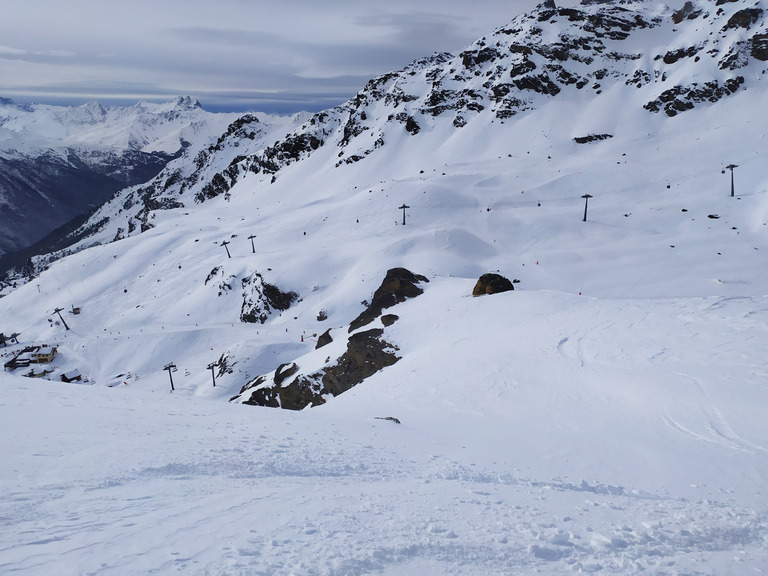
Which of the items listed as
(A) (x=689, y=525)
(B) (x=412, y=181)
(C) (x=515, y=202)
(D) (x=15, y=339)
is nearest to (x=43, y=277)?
(D) (x=15, y=339)

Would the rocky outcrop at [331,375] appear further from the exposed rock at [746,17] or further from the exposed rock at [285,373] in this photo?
the exposed rock at [746,17]

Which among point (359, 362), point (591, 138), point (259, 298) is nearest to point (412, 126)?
point (591, 138)

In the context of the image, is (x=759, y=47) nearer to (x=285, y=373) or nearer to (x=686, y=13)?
(x=686, y=13)

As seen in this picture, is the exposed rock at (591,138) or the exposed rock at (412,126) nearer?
the exposed rock at (591,138)

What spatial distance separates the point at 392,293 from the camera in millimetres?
33656

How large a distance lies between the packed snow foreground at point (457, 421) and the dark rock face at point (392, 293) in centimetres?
119

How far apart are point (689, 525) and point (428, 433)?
6788 mm

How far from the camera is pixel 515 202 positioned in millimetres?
53094

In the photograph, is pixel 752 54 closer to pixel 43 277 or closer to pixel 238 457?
pixel 238 457

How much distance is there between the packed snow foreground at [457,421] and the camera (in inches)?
242

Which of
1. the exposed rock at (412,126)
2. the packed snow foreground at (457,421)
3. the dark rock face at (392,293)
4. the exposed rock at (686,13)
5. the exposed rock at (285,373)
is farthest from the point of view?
the exposed rock at (412,126)

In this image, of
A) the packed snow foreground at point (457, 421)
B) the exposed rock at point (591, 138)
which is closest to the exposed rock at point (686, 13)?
the exposed rock at point (591, 138)

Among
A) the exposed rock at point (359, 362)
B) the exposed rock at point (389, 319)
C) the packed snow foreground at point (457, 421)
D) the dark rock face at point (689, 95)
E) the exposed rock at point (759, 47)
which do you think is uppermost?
the exposed rock at point (759, 47)

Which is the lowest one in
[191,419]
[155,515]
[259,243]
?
[191,419]
